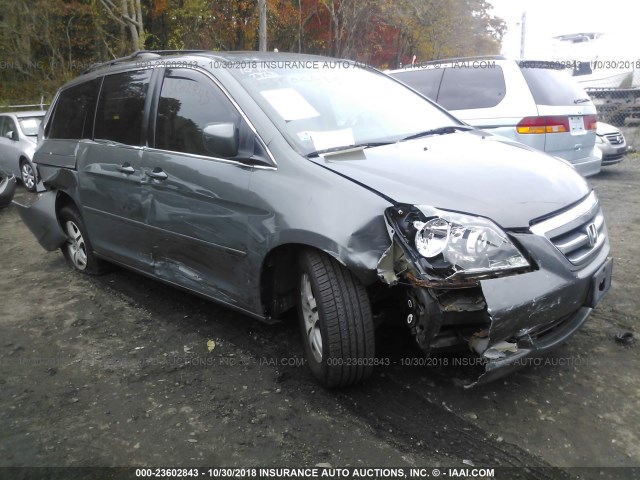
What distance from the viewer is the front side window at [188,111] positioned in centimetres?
322

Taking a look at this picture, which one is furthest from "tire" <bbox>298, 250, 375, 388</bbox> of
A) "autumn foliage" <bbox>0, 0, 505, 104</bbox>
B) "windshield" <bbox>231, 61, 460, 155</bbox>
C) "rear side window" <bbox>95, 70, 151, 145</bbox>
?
"autumn foliage" <bbox>0, 0, 505, 104</bbox>

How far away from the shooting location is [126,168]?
3.80 meters

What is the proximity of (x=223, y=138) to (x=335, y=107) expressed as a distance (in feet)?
2.50

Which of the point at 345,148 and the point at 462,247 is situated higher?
the point at 345,148

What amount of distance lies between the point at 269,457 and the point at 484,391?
115 cm

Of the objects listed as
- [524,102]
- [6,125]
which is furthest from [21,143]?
[524,102]

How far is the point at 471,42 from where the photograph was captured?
26.2 meters

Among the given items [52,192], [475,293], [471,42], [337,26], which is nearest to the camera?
[475,293]

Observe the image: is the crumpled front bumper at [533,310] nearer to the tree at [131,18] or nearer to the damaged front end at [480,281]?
the damaged front end at [480,281]

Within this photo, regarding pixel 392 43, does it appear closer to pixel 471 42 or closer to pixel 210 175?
pixel 471 42

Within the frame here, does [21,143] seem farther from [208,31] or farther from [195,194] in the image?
[208,31]

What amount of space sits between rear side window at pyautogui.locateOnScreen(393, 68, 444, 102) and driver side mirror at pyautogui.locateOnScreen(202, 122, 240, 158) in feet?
13.5

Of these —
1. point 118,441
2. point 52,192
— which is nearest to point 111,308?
point 52,192

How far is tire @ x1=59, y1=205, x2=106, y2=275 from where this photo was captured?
4.68 metres
